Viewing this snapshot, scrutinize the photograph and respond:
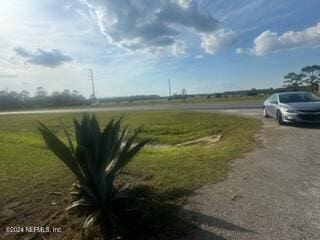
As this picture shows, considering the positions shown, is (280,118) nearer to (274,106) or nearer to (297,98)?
(274,106)

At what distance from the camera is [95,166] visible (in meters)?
4.04

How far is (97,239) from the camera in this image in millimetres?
3535

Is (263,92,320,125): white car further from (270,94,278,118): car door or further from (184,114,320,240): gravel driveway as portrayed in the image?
(184,114,320,240): gravel driveway

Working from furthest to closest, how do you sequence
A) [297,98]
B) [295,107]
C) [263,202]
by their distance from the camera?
[297,98]
[295,107]
[263,202]

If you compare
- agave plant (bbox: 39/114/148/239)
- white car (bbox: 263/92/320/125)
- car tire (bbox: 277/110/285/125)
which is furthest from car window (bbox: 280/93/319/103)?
agave plant (bbox: 39/114/148/239)

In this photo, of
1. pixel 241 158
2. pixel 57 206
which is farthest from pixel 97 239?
pixel 241 158

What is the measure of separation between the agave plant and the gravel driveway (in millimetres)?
1006

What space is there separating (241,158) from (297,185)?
218cm

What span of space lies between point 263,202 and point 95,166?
7.77 ft

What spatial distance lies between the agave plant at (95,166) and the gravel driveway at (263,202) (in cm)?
101

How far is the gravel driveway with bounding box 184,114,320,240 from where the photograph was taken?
346cm

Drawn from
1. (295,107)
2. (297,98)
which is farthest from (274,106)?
(295,107)

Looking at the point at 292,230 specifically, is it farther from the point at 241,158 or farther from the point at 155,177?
the point at 241,158

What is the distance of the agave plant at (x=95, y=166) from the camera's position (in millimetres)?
3754
